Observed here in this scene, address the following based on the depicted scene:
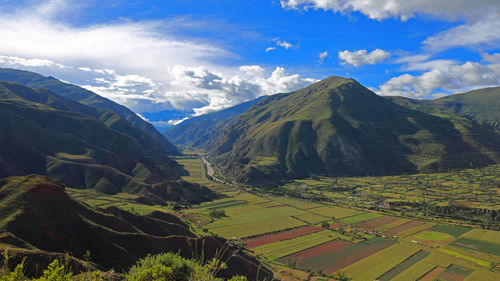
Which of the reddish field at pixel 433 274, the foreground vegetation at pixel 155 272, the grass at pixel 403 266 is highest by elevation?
the foreground vegetation at pixel 155 272

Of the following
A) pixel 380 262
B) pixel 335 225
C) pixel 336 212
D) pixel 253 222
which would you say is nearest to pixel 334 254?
pixel 380 262

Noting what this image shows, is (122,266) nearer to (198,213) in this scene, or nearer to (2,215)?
(2,215)

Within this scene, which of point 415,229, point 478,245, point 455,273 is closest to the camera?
point 455,273

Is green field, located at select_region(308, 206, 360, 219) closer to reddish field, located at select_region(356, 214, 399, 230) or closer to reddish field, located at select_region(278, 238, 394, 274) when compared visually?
reddish field, located at select_region(356, 214, 399, 230)

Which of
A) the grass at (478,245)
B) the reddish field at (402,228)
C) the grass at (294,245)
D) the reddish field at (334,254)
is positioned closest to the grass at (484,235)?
the grass at (478,245)

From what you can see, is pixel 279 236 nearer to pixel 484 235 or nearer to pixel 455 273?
pixel 455 273

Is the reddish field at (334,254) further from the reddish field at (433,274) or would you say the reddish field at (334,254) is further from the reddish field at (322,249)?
the reddish field at (433,274)

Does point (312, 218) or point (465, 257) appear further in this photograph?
point (312, 218)

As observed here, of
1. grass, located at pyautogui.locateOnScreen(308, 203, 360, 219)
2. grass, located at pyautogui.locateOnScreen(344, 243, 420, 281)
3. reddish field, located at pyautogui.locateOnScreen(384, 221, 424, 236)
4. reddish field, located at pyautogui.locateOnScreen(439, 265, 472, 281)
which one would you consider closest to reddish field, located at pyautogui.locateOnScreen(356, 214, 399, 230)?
reddish field, located at pyautogui.locateOnScreen(384, 221, 424, 236)
